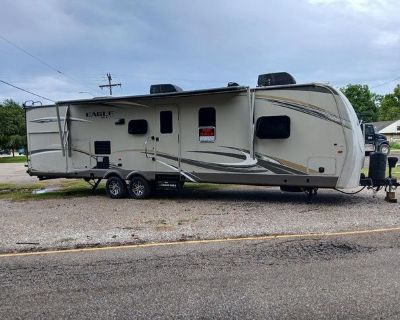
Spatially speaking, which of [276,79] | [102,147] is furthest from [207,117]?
[102,147]

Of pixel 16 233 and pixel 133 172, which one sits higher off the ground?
pixel 133 172

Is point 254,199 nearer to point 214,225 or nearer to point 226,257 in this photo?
point 214,225

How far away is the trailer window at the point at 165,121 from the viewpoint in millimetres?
11688

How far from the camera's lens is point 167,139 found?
11.8m

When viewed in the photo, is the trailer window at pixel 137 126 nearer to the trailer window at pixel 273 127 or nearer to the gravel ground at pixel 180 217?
the gravel ground at pixel 180 217

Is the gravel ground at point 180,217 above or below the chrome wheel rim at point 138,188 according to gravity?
below

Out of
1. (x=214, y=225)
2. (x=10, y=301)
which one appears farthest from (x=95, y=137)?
(x=10, y=301)

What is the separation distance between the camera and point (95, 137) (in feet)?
41.9

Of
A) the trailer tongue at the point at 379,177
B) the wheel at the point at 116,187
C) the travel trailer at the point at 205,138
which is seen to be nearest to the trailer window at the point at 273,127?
the travel trailer at the point at 205,138

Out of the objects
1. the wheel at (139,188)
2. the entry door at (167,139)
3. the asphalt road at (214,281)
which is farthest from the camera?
the wheel at (139,188)

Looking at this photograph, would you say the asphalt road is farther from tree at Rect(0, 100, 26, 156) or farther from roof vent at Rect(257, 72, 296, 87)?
tree at Rect(0, 100, 26, 156)

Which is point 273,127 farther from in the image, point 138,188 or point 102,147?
point 102,147

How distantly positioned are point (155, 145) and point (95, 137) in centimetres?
211

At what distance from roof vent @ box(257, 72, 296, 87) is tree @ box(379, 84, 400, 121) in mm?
96169
